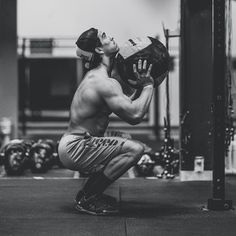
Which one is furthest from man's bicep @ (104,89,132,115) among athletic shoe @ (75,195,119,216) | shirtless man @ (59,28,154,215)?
athletic shoe @ (75,195,119,216)

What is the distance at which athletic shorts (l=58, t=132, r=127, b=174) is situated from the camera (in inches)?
211

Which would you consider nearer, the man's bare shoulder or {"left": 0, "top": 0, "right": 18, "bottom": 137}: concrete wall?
the man's bare shoulder

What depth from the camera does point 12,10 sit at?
1150 cm

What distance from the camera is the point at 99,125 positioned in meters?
5.52

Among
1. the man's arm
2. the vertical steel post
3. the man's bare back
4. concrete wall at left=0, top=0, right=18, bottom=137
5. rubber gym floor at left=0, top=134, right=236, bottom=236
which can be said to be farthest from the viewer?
concrete wall at left=0, top=0, right=18, bottom=137

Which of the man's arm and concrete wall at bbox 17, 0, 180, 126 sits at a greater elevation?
concrete wall at bbox 17, 0, 180, 126

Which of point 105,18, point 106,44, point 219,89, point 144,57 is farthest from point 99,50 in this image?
point 105,18

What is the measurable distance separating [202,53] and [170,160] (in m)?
1.29

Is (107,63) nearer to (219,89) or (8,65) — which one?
(219,89)

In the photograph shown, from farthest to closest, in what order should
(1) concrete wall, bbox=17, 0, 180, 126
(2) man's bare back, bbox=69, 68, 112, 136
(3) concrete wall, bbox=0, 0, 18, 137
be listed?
(1) concrete wall, bbox=17, 0, 180, 126
(3) concrete wall, bbox=0, 0, 18, 137
(2) man's bare back, bbox=69, 68, 112, 136

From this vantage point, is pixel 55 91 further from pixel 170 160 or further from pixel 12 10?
pixel 170 160

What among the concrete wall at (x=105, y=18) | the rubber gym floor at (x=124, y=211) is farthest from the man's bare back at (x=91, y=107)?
the concrete wall at (x=105, y=18)

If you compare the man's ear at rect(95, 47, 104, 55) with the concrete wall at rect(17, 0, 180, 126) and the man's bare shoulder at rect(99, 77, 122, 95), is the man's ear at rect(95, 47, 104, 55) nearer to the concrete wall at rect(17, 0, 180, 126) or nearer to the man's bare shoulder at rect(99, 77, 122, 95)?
the man's bare shoulder at rect(99, 77, 122, 95)

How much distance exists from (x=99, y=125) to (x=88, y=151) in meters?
0.27
